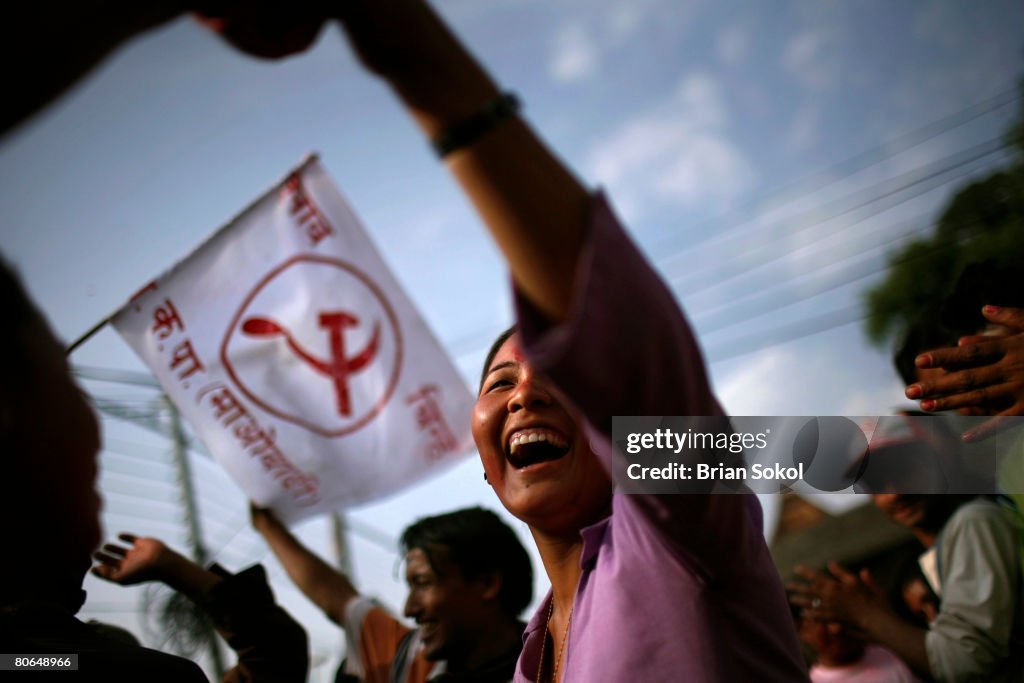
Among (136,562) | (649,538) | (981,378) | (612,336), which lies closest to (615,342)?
(612,336)

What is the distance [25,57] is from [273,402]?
12.3 ft

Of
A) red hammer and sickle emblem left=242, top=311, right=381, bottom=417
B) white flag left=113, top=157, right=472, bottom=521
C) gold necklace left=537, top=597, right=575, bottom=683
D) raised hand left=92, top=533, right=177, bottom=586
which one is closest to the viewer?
gold necklace left=537, top=597, right=575, bottom=683

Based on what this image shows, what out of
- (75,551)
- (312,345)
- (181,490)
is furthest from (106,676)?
(181,490)

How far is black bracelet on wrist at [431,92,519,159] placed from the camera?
81 centimetres

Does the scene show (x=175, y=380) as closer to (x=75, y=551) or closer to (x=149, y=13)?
(x=75, y=551)

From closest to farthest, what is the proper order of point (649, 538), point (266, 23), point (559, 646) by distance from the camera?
1. point (266, 23)
2. point (649, 538)
3. point (559, 646)

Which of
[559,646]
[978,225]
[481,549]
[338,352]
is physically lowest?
[559,646]

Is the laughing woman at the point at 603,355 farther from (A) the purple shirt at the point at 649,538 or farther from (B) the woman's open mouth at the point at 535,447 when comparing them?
(B) the woman's open mouth at the point at 535,447

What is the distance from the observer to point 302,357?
14.9 feet

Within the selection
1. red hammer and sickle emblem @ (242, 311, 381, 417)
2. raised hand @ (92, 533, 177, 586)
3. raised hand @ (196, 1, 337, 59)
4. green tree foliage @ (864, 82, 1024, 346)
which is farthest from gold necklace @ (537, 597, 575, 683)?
green tree foliage @ (864, 82, 1024, 346)

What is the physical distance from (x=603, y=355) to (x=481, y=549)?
2738 millimetres

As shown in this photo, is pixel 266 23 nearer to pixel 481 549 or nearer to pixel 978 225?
pixel 481 549

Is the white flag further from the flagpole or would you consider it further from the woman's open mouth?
the woman's open mouth

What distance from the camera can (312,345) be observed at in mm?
4602
